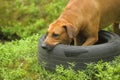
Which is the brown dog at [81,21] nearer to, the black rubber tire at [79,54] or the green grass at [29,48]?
the black rubber tire at [79,54]

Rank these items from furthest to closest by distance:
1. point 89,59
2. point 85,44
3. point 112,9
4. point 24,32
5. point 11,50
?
point 24,32 → point 11,50 → point 112,9 → point 85,44 → point 89,59

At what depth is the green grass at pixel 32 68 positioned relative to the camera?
630 centimetres

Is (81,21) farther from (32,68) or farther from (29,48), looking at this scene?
(29,48)

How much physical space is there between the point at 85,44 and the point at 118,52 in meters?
0.60

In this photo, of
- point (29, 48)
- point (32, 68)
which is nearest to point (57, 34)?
point (32, 68)

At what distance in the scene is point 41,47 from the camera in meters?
6.62

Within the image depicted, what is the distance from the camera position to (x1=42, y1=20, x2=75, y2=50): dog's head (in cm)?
636

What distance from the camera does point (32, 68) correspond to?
23.3 ft

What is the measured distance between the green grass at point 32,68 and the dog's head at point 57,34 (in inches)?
17.0

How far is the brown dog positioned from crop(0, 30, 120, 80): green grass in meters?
0.54

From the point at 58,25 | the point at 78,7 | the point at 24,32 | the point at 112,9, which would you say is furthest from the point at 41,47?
the point at 24,32

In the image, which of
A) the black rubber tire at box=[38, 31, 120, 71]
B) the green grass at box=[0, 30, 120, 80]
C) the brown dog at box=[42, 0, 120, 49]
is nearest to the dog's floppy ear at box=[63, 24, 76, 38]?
the brown dog at box=[42, 0, 120, 49]

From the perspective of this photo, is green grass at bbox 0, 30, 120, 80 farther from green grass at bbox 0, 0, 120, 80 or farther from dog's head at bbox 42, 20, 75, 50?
dog's head at bbox 42, 20, 75, 50

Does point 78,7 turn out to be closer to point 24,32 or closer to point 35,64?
point 35,64
